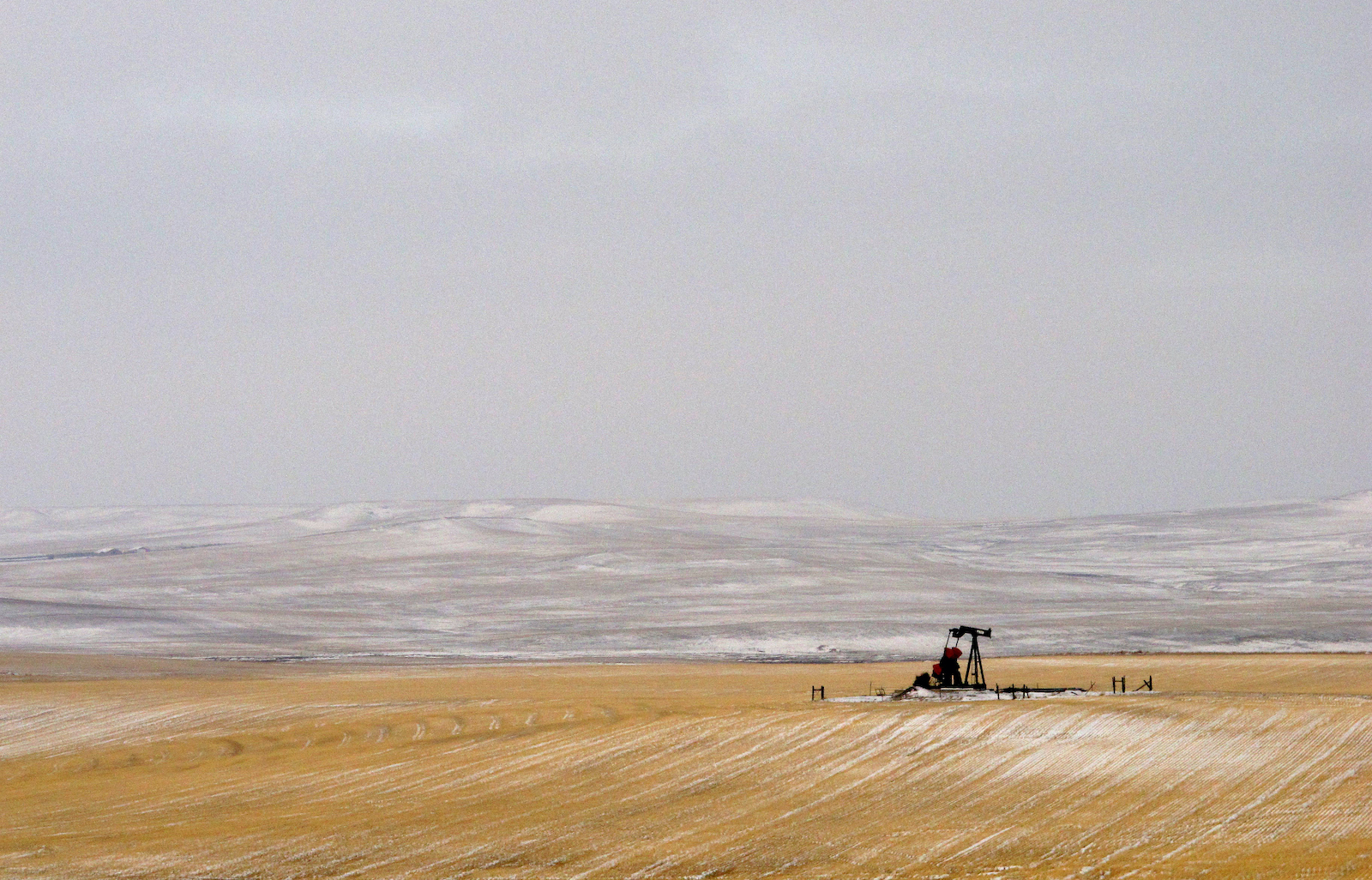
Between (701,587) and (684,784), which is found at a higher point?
(701,587)

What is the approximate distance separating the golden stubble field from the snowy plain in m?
20.8

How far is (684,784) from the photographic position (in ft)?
92.4

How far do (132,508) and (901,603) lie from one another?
149124 mm

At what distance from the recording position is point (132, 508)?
198 metres

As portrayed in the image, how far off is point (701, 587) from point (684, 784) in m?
58.9

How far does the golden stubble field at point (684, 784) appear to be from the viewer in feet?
72.1

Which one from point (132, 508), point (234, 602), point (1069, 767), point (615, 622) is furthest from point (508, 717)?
point (132, 508)

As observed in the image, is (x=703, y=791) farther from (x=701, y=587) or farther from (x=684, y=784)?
(x=701, y=587)

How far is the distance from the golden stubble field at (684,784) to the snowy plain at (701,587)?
20787mm

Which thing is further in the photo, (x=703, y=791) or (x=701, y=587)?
(x=701, y=587)

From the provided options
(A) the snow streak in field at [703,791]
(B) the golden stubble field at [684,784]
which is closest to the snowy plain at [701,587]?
(B) the golden stubble field at [684,784]

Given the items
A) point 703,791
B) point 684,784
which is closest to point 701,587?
point 684,784

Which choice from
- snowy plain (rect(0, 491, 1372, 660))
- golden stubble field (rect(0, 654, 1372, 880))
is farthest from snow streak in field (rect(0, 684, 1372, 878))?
snowy plain (rect(0, 491, 1372, 660))

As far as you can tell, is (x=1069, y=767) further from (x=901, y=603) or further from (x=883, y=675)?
(x=901, y=603)
